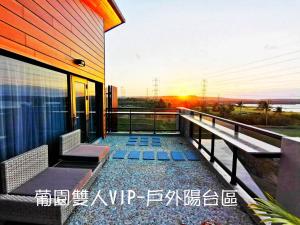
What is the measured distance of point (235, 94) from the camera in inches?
982

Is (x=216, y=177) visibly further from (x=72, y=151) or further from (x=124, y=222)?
(x=72, y=151)

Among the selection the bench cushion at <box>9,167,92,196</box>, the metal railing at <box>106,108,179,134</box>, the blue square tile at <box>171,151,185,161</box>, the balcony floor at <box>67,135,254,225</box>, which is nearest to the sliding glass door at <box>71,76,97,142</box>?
the balcony floor at <box>67,135,254,225</box>

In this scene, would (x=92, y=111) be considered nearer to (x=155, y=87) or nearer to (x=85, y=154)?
(x=85, y=154)

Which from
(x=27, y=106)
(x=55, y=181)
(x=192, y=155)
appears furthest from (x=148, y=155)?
(x=27, y=106)

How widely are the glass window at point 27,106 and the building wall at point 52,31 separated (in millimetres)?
234

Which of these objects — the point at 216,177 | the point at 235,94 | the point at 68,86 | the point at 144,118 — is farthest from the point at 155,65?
the point at 235,94

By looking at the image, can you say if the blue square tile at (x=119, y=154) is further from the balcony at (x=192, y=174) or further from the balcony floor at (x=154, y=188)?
the balcony floor at (x=154, y=188)

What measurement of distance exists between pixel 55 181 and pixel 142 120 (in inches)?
211

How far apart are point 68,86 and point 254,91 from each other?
28.1 metres

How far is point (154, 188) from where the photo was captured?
2840 millimetres

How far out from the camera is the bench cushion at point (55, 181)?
6.52 ft

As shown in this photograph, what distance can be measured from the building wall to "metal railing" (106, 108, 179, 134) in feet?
7.91

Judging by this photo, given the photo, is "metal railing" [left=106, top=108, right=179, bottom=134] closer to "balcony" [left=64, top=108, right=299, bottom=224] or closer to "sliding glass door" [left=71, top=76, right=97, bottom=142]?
"balcony" [left=64, top=108, right=299, bottom=224]

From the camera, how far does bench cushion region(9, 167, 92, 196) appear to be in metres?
1.99
